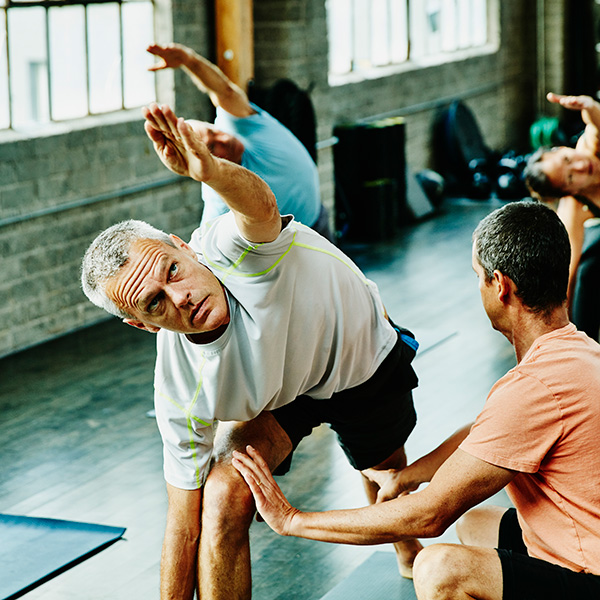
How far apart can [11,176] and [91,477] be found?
2128mm

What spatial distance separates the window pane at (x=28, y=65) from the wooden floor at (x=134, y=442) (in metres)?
1.27

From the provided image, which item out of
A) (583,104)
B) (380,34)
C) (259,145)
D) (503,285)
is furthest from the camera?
(380,34)

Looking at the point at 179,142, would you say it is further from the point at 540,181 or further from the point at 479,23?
the point at 479,23

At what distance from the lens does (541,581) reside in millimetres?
1933

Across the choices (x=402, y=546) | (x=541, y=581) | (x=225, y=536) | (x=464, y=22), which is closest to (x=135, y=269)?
(x=225, y=536)

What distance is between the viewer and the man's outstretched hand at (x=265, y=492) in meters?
2.13

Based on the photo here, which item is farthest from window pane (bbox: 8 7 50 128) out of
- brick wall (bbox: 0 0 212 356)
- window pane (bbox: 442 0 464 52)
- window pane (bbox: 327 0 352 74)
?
window pane (bbox: 442 0 464 52)

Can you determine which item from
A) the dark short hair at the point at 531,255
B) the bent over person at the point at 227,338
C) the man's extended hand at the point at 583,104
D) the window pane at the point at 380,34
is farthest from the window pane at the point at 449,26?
the dark short hair at the point at 531,255

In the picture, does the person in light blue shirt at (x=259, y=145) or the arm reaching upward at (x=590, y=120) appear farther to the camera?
the person in light blue shirt at (x=259, y=145)

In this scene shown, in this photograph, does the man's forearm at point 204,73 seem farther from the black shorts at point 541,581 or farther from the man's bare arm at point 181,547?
the black shorts at point 541,581

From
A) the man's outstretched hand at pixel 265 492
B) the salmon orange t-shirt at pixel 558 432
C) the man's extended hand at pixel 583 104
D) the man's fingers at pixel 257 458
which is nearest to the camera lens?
the salmon orange t-shirt at pixel 558 432

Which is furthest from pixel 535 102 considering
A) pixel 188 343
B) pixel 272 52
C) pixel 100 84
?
pixel 188 343

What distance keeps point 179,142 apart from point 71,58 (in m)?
3.91

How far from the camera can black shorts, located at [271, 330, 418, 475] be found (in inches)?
102
